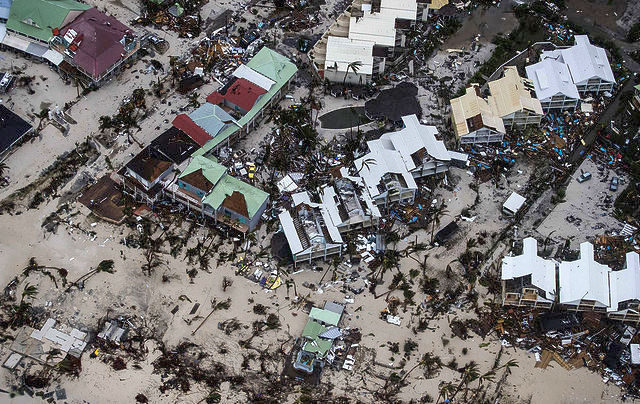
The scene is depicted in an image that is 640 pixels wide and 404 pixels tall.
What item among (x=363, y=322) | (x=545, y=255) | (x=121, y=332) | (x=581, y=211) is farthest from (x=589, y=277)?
(x=121, y=332)

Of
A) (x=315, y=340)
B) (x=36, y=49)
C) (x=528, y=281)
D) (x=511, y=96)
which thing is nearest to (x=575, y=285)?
(x=528, y=281)

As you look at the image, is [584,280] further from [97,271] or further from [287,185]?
[97,271]

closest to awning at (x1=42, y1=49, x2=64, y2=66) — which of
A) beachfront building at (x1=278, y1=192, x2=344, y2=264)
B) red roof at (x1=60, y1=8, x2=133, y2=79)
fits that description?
red roof at (x1=60, y1=8, x2=133, y2=79)

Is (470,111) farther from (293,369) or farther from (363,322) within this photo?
(293,369)

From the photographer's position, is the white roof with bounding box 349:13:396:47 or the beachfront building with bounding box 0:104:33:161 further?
the white roof with bounding box 349:13:396:47

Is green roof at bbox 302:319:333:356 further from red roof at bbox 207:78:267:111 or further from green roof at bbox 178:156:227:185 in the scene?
red roof at bbox 207:78:267:111

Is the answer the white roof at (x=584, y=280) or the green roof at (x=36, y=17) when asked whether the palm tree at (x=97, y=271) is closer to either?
the green roof at (x=36, y=17)

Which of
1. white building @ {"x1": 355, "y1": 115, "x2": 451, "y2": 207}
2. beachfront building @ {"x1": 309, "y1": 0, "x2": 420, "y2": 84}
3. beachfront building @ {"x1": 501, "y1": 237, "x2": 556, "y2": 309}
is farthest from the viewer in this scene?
beachfront building @ {"x1": 309, "y1": 0, "x2": 420, "y2": 84}
